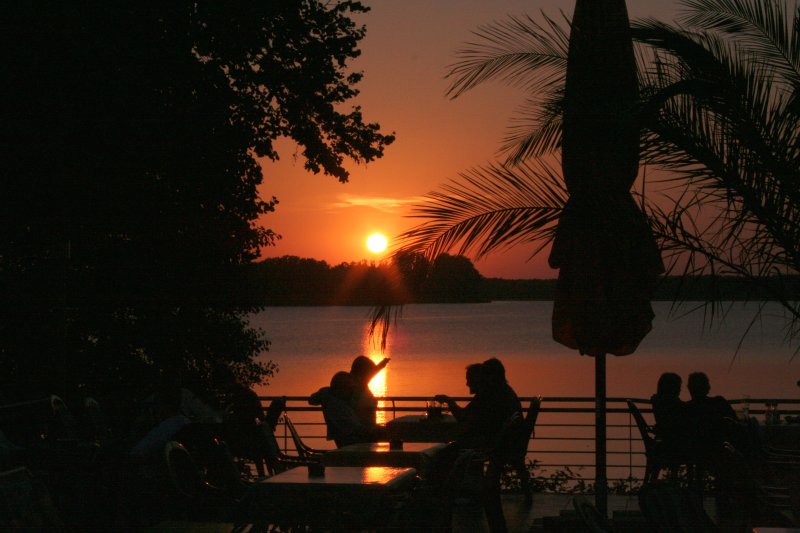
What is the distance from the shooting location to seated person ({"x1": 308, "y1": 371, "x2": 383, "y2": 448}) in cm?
808

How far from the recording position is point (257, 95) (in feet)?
50.6

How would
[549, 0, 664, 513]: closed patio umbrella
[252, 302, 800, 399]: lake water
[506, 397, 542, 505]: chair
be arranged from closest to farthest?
1. [549, 0, 664, 513]: closed patio umbrella
2. [506, 397, 542, 505]: chair
3. [252, 302, 800, 399]: lake water

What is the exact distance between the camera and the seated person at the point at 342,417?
808 cm

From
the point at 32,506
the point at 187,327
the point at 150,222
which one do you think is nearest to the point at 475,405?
the point at 32,506

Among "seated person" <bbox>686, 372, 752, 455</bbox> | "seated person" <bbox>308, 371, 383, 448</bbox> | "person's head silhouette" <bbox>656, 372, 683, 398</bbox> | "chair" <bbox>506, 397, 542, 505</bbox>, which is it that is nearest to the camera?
"chair" <bbox>506, 397, 542, 505</bbox>

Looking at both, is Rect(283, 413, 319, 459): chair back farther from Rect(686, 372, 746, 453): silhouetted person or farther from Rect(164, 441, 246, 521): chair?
Rect(686, 372, 746, 453): silhouetted person

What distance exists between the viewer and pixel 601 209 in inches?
238

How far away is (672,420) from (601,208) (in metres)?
2.61

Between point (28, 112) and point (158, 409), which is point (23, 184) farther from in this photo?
point (158, 409)

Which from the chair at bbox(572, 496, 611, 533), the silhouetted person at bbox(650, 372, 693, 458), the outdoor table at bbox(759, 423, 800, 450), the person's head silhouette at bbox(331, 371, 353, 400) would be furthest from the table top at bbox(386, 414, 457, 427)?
the chair at bbox(572, 496, 611, 533)

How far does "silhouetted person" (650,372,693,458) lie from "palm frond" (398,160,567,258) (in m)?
2.31

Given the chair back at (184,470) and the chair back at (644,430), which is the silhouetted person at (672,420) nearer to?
the chair back at (644,430)

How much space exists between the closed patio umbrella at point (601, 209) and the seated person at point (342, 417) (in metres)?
2.30

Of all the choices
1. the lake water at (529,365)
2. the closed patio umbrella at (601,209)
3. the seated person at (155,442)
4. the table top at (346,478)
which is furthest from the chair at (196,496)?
the lake water at (529,365)
